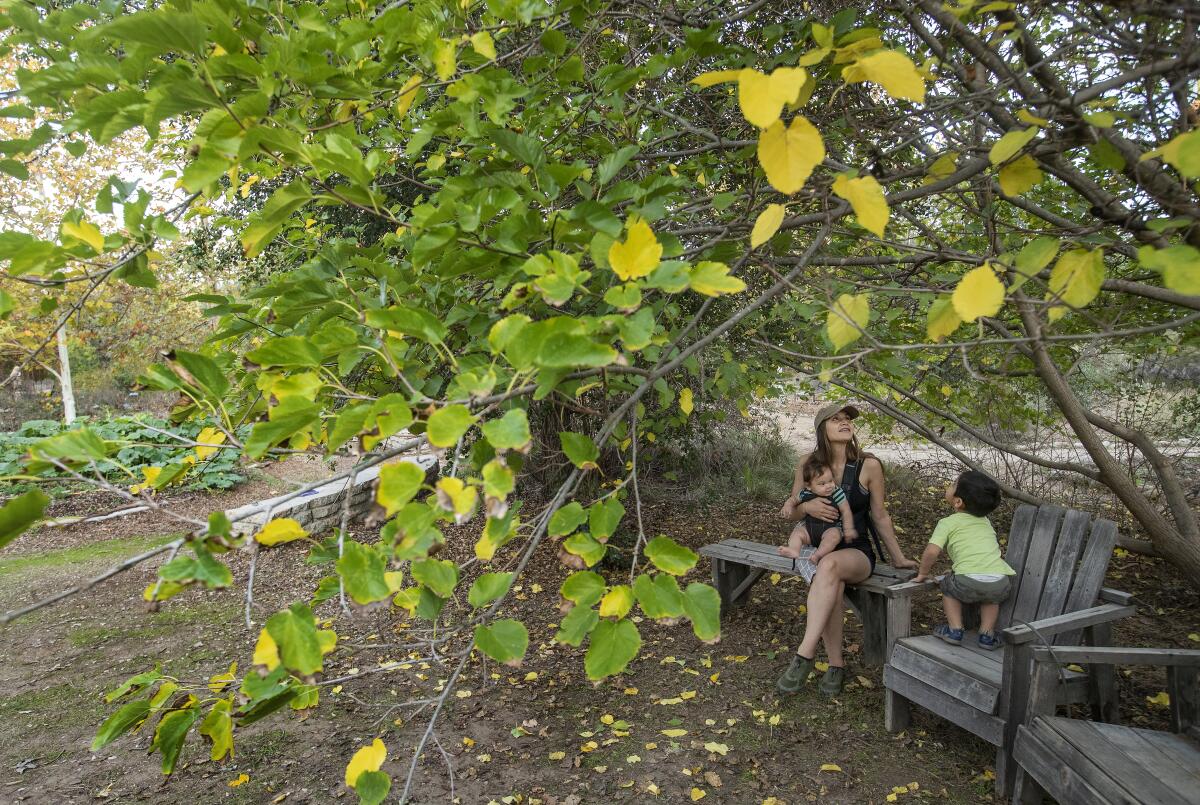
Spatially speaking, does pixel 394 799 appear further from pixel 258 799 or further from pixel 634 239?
pixel 634 239

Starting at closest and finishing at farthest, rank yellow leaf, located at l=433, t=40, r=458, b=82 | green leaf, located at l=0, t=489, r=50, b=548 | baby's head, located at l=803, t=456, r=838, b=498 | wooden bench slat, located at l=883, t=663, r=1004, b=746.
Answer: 1. green leaf, located at l=0, t=489, r=50, b=548
2. yellow leaf, located at l=433, t=40, r=458, b=82
3. wooden bench slat, located at l=883, t=663, r=1004, b=746
4. baby's head, located at l=803, t=456, r=838, b=498

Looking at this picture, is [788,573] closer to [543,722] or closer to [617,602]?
[543,722]

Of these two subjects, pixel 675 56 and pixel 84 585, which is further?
pixel 675 56

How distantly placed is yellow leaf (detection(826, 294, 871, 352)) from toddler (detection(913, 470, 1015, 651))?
211cm

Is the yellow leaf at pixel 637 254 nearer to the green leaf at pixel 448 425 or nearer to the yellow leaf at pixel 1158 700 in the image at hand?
the green leaf at pixel 448 425

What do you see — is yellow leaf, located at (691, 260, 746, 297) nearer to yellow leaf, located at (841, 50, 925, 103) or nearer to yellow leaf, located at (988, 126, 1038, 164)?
yellow leaf, located at (841, 50, 925, 103)

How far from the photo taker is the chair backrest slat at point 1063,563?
2.88m

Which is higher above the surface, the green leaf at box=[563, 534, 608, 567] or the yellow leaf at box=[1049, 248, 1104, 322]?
the yellow leaf at box=[1049, 248, 1104, 322]

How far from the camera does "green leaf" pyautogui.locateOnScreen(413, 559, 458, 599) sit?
40.4 inches

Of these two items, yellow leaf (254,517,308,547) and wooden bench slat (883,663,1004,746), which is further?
wooden bench slat (883,663,1004,746)

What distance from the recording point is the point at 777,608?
446 cm

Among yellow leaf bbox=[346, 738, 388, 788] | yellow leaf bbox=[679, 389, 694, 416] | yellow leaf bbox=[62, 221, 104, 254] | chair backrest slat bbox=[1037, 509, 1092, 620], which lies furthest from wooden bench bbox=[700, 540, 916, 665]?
yellow leaf bbox=[62, 221, 104, 254]

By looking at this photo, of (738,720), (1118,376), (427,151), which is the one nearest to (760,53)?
(427,151)

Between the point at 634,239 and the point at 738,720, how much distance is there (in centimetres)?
285
